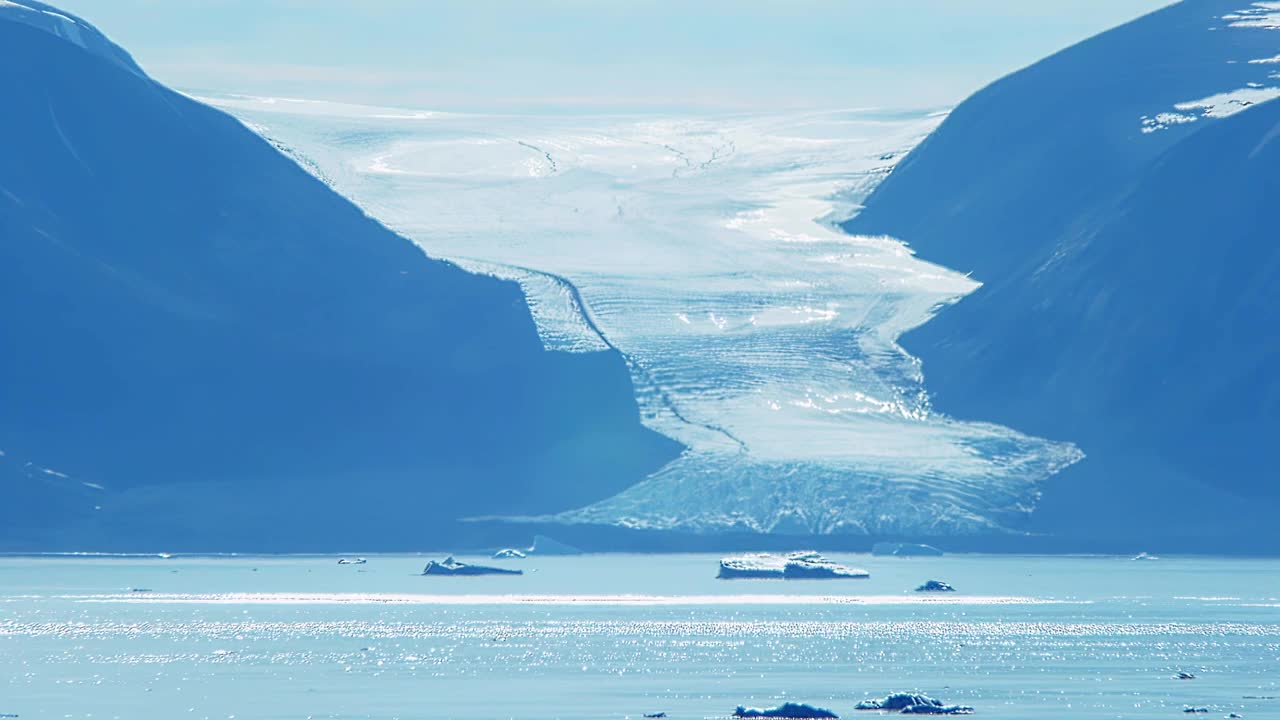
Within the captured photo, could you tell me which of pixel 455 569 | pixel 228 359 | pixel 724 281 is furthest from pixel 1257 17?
pixel 455 569

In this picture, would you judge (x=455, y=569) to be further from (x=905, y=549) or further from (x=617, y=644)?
(x=617, y=644)

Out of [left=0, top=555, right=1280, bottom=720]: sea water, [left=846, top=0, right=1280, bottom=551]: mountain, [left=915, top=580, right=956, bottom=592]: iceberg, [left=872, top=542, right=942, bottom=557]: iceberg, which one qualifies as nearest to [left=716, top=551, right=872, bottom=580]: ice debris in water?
[left=0, top=555, right=1280, bottom=720]: sea water

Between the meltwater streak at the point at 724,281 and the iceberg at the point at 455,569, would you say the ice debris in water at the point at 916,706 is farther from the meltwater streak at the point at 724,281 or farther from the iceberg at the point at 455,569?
the meltwater streak at the point at 724,281

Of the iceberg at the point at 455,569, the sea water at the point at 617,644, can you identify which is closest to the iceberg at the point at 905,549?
the sea water at the point at 617,644

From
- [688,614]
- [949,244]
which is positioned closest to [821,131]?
[949,244]

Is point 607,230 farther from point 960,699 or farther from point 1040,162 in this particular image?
point 960,699

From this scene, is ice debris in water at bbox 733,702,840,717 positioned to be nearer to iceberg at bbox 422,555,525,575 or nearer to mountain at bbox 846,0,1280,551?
iceberg at bbox 422,555,525,575
